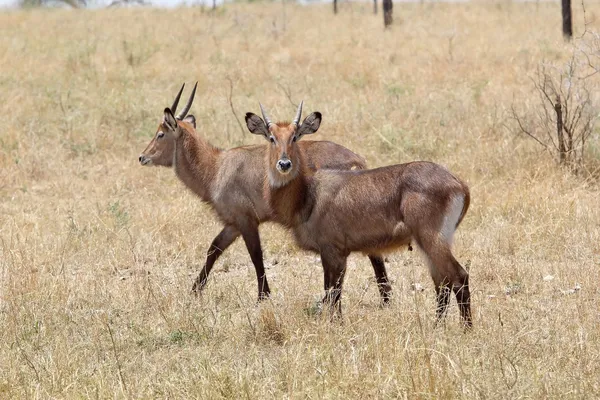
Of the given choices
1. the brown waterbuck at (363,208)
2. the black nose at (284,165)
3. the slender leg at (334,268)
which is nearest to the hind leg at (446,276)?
the brown waterbuck at (363,208)

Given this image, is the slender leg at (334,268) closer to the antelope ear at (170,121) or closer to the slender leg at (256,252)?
the slender leg at (256,252)

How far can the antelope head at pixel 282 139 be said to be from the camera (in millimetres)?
6227

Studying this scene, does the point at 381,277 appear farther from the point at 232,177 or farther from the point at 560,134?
the point at 560,134

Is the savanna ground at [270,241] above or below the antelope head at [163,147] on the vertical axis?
below

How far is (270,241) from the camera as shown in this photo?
8125 mm

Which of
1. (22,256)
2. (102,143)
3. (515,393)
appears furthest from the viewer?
(102,143)

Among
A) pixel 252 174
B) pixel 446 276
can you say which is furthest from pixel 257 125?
pixel 446 276

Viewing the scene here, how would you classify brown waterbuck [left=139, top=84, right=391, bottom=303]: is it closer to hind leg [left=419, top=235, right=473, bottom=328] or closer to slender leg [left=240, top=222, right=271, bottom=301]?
slender leg [left=240, top=222, right=271, bottom=301]

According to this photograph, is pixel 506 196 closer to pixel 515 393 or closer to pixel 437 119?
pixel 437 119

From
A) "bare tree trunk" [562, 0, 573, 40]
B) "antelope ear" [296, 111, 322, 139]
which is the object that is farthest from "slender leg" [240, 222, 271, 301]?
"bare tree trunk" [562, 0, 573, 40]

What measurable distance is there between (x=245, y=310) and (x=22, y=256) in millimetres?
2275

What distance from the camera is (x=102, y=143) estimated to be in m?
11.3

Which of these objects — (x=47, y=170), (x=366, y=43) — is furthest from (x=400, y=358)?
(x=366, y=43)

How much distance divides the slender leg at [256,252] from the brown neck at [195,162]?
589 millimetres
